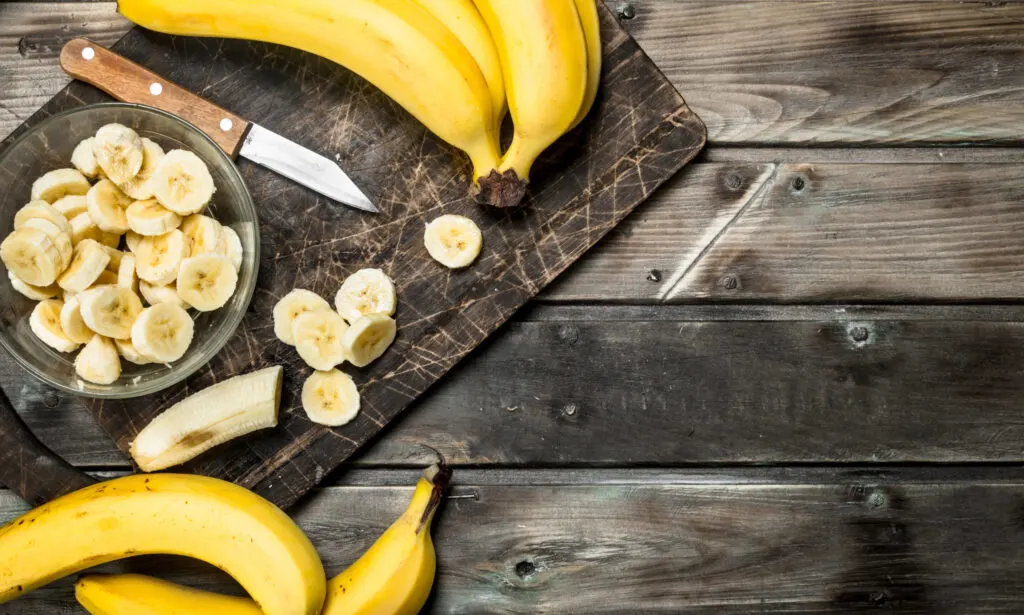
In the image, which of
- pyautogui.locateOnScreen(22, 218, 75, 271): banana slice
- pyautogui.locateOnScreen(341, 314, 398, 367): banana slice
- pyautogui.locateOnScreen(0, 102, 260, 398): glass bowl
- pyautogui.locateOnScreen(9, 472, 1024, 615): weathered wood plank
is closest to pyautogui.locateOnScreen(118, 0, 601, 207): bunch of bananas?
pyautogui.locateOnScreen(0, 102, 260, 398): glass bowl

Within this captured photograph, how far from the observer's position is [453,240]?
1541 mm

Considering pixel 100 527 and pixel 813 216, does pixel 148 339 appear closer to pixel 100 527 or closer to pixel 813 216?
pixel 100 527

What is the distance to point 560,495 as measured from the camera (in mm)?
1588

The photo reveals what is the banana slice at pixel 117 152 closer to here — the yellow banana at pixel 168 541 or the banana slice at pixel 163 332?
the banana slice at pixel 163 332

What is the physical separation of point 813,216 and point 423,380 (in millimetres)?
808

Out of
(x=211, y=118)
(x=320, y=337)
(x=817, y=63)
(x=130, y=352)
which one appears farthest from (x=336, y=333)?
(x=817, y=63)

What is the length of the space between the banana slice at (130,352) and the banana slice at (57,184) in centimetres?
29

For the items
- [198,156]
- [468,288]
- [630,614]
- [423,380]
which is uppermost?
[198,156]

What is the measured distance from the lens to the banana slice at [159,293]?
146 cm

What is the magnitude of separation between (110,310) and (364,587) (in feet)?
2.13

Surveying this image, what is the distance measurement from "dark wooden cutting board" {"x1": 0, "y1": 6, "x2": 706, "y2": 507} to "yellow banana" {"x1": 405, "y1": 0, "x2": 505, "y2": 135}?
7.0 inches

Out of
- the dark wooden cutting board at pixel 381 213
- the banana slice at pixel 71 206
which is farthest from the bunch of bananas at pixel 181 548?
the banana slice at pixel 71 206

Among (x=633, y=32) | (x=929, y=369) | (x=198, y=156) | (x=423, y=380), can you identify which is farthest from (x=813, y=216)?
(x=198, y=156)

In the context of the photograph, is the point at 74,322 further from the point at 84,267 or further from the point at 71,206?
the point at 71,206
